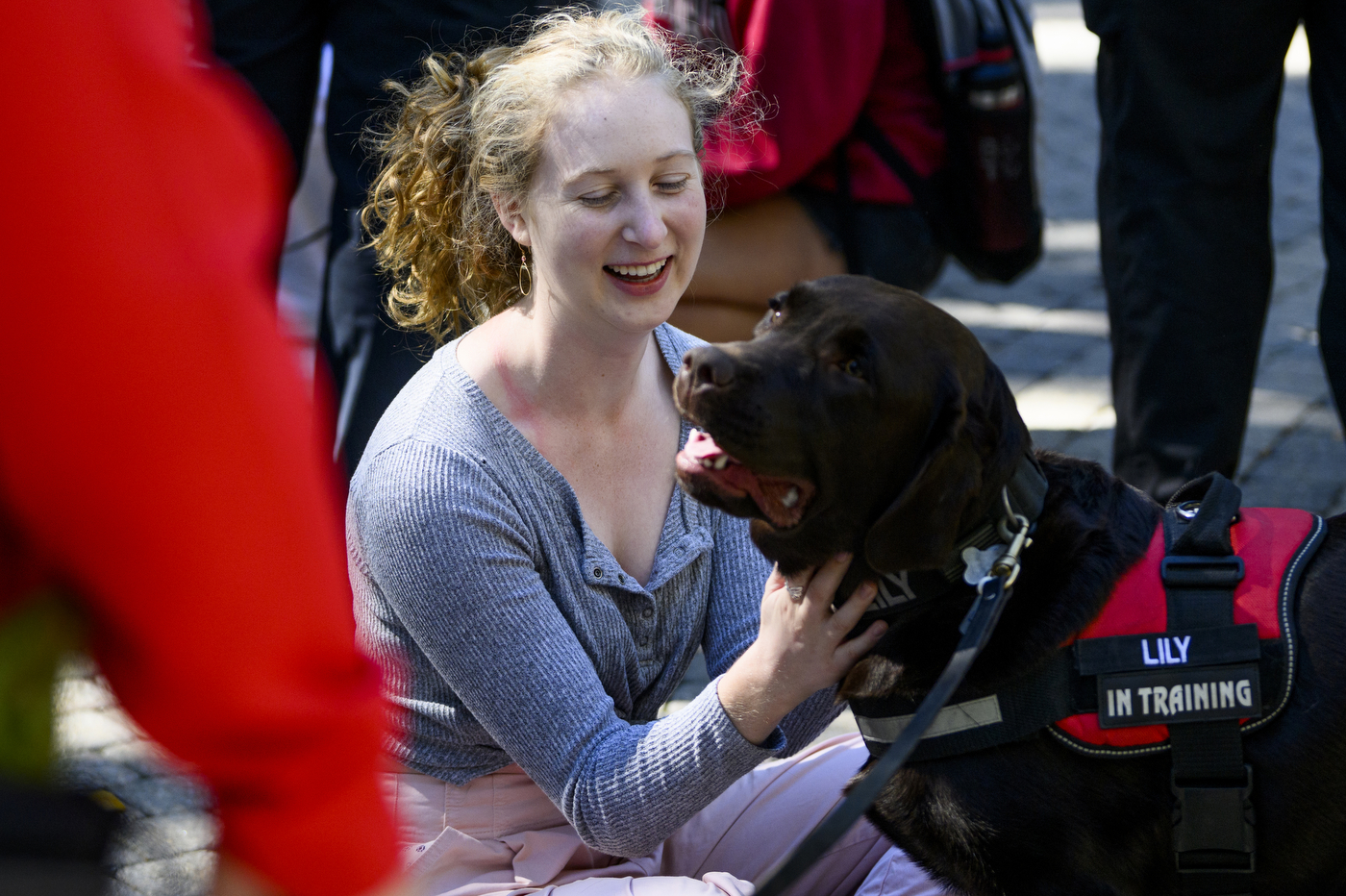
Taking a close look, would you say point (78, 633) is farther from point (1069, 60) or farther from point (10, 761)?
point (1069, 60)

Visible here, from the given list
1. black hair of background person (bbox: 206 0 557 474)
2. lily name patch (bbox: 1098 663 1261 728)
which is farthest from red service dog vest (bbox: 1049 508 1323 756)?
black hair of background person (bbox: 206 0 557 474)

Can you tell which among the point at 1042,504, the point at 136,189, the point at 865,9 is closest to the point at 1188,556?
the point at 1042,504

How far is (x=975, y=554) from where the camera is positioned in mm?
1930

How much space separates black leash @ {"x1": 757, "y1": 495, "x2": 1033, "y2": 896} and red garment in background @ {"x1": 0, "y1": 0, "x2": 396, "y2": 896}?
50 cm

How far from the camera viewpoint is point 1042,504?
6.53ft

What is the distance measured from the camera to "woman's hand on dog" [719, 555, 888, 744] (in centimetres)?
197

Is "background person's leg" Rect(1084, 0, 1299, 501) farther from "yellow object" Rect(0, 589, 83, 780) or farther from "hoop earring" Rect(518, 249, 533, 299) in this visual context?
"yellow object" Rect(0, 589, 83, 780)

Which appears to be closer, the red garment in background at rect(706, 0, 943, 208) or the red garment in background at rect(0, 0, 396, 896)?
the red garment in background at rect(0, 0, 396, 896)

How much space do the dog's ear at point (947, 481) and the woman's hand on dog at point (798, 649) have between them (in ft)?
0.33

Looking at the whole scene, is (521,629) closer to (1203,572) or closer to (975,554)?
(975,554)

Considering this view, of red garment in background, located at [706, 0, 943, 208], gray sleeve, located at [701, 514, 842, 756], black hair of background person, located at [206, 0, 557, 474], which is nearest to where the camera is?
gray sleeve, located at [701, 514, 842, 756]

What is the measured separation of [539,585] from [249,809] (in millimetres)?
1420

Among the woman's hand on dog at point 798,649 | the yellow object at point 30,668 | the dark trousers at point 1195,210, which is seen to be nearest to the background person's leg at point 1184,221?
the dark trousers at point 1195,210

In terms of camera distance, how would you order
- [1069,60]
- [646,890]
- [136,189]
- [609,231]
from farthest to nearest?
[1069,60] < [609,231] < [646,890] < [136,189]
